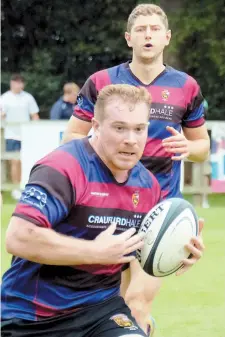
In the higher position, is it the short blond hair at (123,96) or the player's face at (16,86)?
the short blond hair at (123,96)

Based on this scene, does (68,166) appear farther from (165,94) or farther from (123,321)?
(165,94)

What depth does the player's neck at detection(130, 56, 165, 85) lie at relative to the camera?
643 centimetres

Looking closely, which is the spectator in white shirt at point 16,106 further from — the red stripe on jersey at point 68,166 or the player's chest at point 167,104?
the red stripe on jersey at point 68,166

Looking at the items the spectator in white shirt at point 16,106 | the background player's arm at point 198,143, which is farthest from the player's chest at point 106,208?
the spectator in white shirt at point 16,106

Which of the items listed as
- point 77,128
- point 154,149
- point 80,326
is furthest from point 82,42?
point 80,326

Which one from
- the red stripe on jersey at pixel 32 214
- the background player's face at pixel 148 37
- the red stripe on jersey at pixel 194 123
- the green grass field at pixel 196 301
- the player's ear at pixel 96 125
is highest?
the background player's face at pixel 148 37

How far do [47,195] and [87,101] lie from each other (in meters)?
2.31

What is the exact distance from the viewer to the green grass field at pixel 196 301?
24.0 ft

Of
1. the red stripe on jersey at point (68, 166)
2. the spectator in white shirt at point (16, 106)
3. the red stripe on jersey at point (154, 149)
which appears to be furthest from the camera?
the spectator in white shirt at point (16, 106)

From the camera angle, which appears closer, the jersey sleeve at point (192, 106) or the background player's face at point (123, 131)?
the background player's face at point (123, 131)

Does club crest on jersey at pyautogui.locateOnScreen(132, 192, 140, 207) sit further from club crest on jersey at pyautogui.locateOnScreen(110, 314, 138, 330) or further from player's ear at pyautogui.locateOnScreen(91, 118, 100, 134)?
club crest on jersey at pyautogui.locateOnScreen(110, 314, 138, 330)

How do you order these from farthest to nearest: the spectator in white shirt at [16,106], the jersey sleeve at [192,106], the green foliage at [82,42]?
the green foliage at [82,42] → the spectator in white shirt at [16,106] → the jersey sleeve at [192,106]

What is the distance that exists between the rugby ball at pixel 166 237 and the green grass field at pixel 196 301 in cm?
225

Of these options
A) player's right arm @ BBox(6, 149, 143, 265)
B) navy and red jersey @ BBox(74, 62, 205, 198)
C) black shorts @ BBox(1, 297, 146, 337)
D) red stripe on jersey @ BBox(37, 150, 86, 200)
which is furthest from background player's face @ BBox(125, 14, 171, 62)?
black shorts @ BBox(1, 297, 146, 337)
